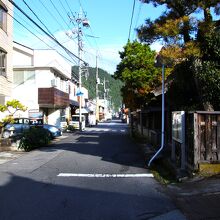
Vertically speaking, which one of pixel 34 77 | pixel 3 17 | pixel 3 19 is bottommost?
pixel 34 77

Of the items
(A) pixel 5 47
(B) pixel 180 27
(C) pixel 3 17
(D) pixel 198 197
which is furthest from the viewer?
(A) pixel 5 47

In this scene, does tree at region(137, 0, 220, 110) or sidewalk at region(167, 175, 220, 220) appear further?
tree at region(137, 0, 220, 110)

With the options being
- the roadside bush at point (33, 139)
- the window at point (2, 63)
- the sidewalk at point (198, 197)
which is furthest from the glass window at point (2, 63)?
the sidewalk at point (198, 197)

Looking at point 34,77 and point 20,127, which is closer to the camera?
point 20,127

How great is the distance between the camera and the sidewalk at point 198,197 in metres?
7.11

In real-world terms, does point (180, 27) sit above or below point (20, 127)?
above

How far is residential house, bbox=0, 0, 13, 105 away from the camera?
25.7 meters

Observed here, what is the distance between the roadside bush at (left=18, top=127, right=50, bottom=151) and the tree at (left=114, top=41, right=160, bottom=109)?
7.87 metres

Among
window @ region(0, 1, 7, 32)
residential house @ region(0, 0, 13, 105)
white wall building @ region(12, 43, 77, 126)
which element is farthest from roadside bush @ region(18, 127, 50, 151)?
white wall building @ region(12, 43, 77, 126)

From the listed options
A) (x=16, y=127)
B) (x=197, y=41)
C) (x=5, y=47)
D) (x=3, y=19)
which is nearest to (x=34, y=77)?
(x=16, y=127)

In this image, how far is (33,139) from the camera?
21609mm

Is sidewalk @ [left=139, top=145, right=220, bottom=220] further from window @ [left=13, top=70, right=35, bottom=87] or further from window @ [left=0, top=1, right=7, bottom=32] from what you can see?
window @ [left=13, top=70, right=35, bottom=87]

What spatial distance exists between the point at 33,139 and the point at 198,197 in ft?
47.3

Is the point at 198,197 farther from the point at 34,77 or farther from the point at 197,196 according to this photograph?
the point at 34,77
